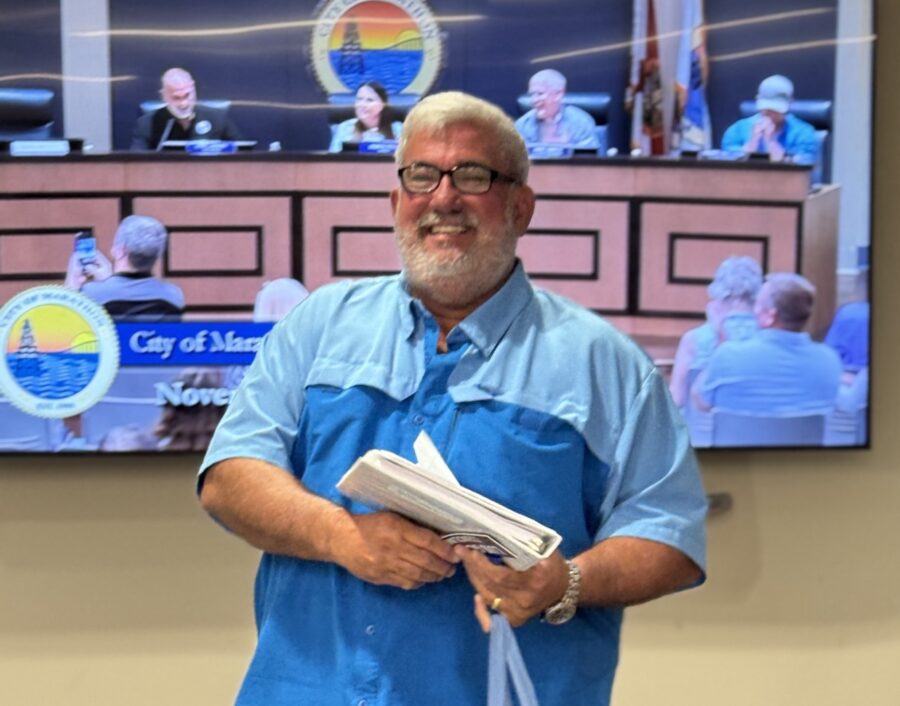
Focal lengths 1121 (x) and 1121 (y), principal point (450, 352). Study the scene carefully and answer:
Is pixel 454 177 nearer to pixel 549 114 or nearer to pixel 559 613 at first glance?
pixel 559 613

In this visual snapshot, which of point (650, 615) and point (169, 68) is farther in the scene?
point (650, 615)

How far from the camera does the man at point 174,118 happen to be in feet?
7.89

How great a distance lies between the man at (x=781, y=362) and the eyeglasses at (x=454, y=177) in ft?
3.78

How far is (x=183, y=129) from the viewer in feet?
7.90

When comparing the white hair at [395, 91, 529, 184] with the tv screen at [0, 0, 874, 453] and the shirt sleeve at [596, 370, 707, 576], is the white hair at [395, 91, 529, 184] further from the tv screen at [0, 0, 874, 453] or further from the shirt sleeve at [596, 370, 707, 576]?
the tv screen at [0, 0, 874, 453]

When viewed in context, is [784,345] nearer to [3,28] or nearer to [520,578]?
[520,578]

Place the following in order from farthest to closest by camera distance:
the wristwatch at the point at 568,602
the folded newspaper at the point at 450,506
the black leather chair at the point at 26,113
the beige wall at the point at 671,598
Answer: the beige wall at the point at 671,598
the black leather chair at the point at 26,113
the wristwatch at the point at 568,602
the folded newspaper at the point at 450,506

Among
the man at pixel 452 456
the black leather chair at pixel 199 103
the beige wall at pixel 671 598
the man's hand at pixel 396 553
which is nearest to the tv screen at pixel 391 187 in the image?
the black leather chair at pixel 199 103

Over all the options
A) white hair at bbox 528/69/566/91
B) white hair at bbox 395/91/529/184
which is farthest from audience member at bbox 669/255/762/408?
white hair at bbox 395/91/529/184

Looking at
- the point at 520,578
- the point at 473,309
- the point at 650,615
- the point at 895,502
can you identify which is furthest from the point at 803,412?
the point at 520,578

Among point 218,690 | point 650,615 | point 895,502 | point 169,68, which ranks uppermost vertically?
point 169,68

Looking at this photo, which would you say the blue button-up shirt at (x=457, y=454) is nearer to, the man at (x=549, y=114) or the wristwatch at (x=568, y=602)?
the wristwatch at (x=568, y=602)

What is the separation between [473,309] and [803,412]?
1220 mm

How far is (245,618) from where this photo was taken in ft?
8.50
